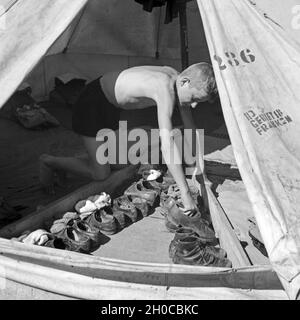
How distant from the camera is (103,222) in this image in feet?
8.98

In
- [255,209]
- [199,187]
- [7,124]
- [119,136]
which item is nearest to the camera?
[255,209]

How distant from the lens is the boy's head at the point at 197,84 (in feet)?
8.58

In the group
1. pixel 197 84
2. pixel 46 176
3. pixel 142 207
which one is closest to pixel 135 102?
pixel 197 84

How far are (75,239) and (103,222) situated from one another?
24cm

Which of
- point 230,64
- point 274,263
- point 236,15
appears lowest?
point 274,263

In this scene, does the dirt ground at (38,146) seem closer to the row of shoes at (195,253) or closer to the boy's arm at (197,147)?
the boy's arm at (197,147)

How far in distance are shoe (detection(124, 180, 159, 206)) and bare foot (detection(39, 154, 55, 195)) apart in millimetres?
496

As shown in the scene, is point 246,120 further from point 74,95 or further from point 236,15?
point 74,95

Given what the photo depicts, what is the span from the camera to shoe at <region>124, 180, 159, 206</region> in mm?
3047

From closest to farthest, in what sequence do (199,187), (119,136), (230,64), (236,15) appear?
(230,64) → (236,15) → (199,187) → (119,136)

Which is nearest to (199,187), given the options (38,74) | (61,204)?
(61,204)

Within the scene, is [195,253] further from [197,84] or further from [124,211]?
[197,84]

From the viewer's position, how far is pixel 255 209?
202 centimetres
